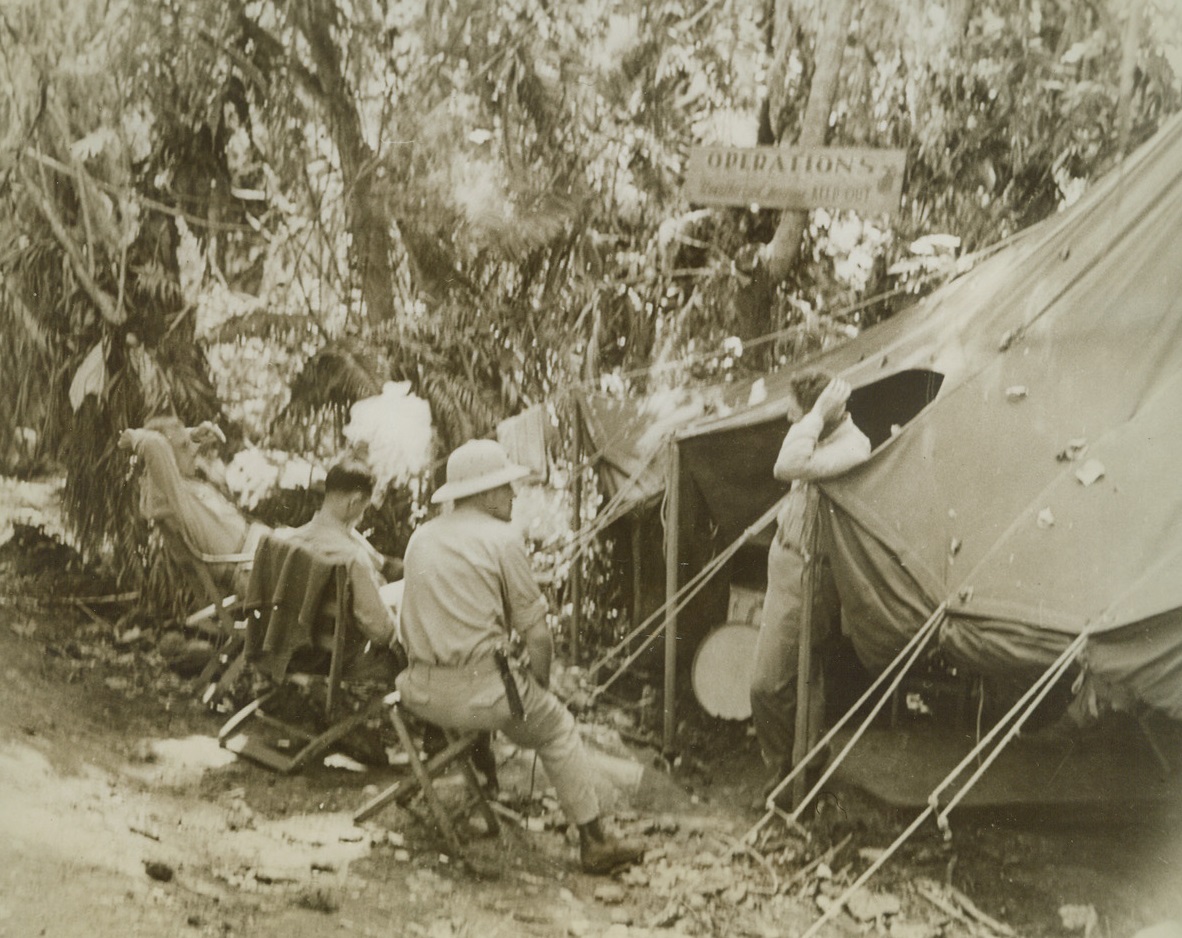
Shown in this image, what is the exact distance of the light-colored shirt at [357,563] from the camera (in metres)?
2.53

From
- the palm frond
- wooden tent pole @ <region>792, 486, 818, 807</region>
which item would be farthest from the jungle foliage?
wooden tent pole @ <region>792, 486, 818, 807</region>

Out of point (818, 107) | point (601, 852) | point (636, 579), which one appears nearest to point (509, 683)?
point (601, 852)

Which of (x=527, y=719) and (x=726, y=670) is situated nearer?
(x=527, y=719)

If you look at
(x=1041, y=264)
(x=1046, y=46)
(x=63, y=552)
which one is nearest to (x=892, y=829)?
(x=1041, y=264)

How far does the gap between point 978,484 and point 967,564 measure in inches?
7.1

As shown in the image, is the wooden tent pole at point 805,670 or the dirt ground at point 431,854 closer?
the dirt ground at point 431,854

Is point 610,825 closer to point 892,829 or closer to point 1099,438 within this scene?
point 892,829

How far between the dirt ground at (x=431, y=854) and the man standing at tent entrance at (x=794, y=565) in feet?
0.41

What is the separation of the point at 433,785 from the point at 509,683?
33 cm

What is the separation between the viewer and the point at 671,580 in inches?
108

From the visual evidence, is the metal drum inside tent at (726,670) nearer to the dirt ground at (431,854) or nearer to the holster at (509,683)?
the dirt ground at (431,854)

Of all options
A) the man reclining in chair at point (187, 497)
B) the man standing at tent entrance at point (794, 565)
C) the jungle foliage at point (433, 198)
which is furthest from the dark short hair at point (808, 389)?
the man reclining in chair at point (187, 497)

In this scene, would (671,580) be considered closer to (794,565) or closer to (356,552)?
(794,565)

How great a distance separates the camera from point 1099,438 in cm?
212
